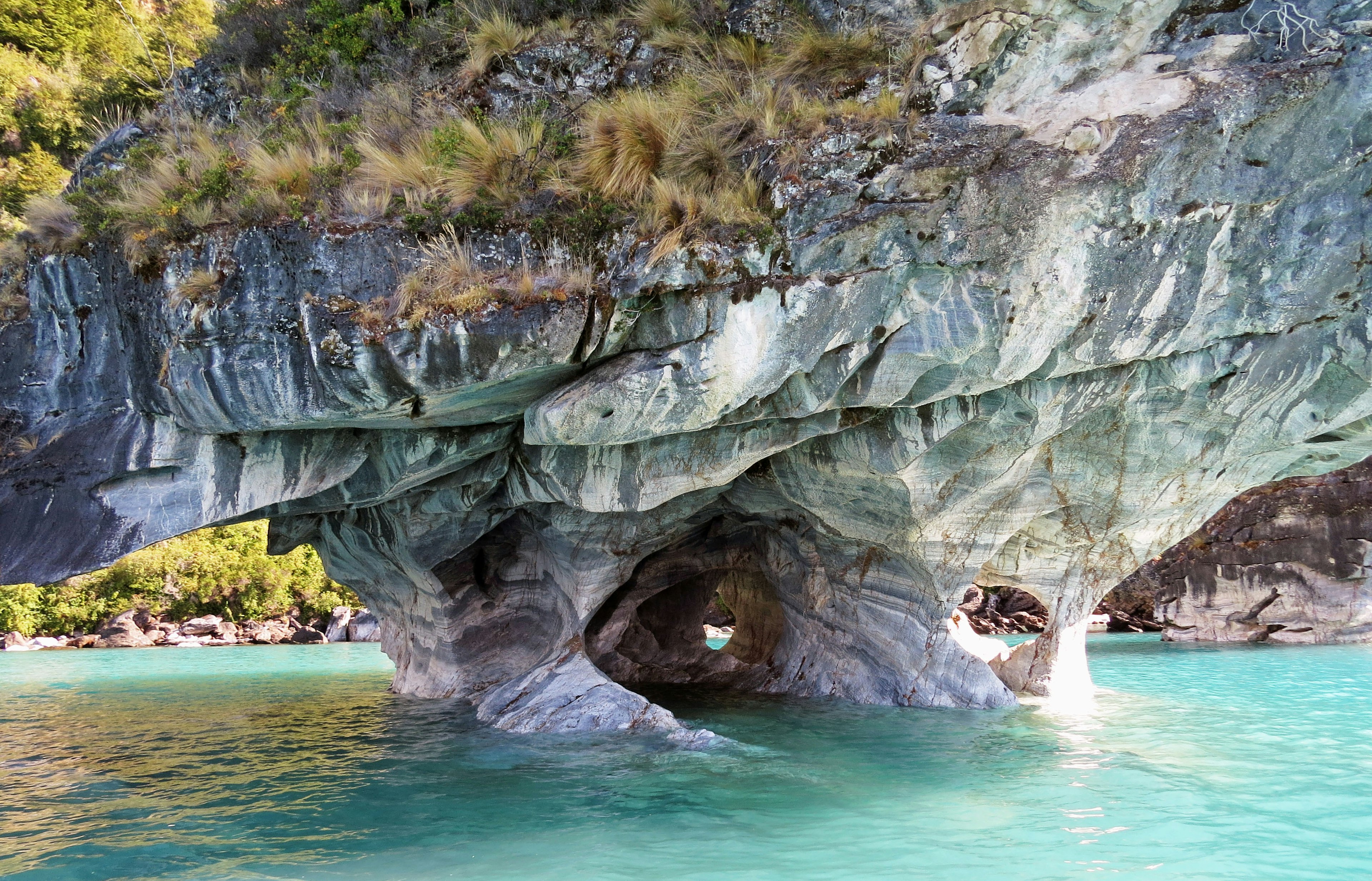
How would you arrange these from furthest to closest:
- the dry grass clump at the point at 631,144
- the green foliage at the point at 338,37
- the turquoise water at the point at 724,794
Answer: the green foliage at the point at 338,37 → the dry grass clump at the point at 631,144 → the turquoise water at the point at 724,794

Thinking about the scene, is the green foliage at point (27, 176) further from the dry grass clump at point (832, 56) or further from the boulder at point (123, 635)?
the boulder at point (123, 635)

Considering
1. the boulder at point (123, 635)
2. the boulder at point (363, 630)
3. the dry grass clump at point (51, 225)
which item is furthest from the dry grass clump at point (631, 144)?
the boulder at point (123, 635)

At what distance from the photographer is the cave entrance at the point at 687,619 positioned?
1650 cm

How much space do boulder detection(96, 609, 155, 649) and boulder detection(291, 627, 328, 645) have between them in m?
4.80

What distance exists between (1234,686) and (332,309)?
15.8 m

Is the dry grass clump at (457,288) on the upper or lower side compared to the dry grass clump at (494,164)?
lower

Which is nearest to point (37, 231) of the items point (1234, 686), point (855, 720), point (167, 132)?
point (167, 132)

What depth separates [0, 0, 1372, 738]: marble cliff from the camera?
7.90 m

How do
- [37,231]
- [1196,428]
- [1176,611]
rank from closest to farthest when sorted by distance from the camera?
[37,231], [1196,428], [1176,611]

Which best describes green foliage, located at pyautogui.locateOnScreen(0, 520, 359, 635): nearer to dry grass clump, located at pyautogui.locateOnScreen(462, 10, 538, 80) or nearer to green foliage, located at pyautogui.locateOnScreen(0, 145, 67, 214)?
green foliage, located at pyautogui.locateOnScreen(0, 145, 67, 214)

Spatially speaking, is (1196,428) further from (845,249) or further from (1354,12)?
(845,249)

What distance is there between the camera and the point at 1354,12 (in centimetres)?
752

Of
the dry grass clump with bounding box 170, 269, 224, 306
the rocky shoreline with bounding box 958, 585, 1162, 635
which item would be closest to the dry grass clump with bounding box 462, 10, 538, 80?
the dry grass clump with bounding box 170, 269, 224, 306

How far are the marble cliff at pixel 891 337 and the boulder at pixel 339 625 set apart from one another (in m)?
25.2
